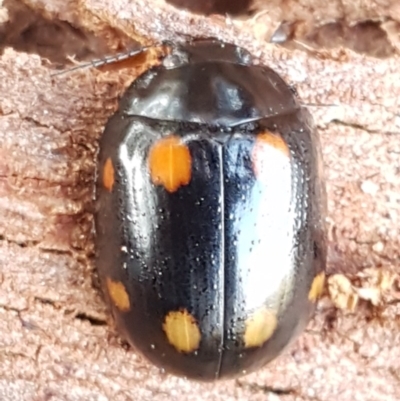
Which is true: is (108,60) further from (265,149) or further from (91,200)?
(265,149)

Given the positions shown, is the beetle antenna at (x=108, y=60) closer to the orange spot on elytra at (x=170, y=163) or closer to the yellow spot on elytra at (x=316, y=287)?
the orange spot on elytra at (x=170, y=163)

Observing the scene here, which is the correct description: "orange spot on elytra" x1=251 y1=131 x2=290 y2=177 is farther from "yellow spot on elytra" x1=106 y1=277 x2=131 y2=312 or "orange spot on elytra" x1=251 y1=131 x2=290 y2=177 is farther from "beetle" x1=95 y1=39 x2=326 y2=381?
"yellow spot on elytra" x1=106 y1=277 x2=131 y2=312

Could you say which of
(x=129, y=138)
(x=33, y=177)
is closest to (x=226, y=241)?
(x=129, y=138)

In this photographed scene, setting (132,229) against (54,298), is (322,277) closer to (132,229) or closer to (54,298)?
(132,229)

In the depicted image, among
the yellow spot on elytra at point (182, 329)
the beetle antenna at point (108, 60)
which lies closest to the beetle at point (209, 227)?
the yellow spot on elytra at point (182, 329)

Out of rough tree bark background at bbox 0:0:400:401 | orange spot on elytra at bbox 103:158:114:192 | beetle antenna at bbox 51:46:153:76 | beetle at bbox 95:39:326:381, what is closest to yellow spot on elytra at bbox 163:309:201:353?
beetle at bbox 95:39:326:381

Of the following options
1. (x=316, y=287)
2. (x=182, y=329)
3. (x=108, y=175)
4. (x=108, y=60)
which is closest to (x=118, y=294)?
(x=182, y=329)
